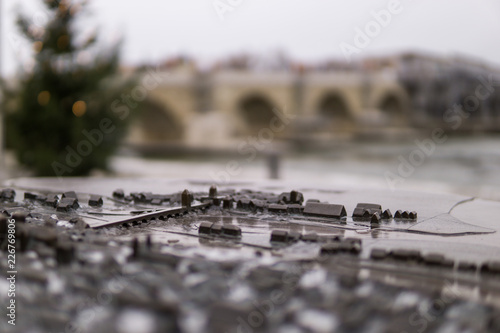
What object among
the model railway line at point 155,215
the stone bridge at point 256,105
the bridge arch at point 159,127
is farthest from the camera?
the bridge arch at point 159,127

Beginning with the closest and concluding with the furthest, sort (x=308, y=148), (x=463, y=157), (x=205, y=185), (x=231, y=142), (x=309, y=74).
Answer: (x=205, y=185) → (x=463, y=157) → (x=231, y=142) → (x=308, y=148) → (x=309, y=74)

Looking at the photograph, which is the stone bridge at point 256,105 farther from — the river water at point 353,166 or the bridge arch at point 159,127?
the river water at point 353,166

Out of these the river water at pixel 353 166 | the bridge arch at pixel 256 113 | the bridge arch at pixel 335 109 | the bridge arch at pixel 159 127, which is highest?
the bridge arch at pixel 335 109

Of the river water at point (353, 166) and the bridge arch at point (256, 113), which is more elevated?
the bridge arch at point (256, 113)

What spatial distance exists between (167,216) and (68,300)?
3.07ft

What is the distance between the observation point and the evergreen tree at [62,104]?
8.58 metres

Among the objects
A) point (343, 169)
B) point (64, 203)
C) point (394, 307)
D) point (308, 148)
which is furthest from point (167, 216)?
point (308, 148)

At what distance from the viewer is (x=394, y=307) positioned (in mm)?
862

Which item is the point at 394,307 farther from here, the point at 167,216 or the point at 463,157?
the point at 463,157

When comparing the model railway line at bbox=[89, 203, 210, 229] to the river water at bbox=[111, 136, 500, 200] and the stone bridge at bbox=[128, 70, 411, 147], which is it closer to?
the river water at bbox=[111, 136, 500, 200]

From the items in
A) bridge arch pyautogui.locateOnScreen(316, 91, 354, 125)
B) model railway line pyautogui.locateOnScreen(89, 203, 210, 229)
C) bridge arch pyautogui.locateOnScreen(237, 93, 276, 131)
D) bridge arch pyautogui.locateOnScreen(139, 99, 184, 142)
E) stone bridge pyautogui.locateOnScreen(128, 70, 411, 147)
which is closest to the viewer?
model railway line pyautogui.locateOnScreen(89, 203, 210, 229)

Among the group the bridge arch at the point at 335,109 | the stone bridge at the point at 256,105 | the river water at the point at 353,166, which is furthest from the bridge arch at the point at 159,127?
the bridge arch at the point at 335,109

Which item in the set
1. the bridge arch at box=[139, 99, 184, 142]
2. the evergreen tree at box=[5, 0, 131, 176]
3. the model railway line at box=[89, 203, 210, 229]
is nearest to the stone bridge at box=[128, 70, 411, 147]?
the bridge arch at box=[139, 99, 184, 142]

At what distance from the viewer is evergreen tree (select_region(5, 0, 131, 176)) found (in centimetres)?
858
